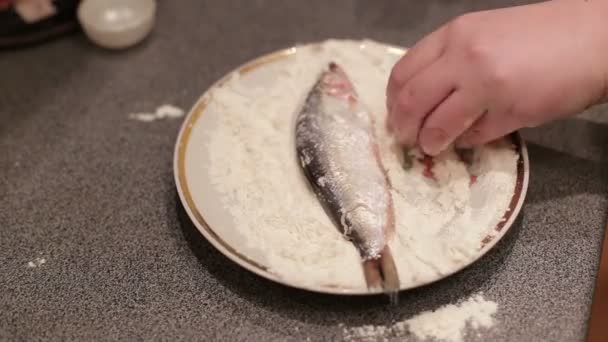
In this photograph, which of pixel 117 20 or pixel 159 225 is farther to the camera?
pixel 117 20

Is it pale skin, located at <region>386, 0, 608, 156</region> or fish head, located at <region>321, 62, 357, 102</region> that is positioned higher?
pale skin, located at <region>386, 0, 608, 156</region>

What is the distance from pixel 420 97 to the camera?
2.35ft

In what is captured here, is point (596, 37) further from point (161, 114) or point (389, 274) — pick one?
point (161, 114)

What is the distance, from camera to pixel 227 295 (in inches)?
27.5

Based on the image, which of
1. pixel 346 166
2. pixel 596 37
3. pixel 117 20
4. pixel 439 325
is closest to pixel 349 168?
pixel 346 166

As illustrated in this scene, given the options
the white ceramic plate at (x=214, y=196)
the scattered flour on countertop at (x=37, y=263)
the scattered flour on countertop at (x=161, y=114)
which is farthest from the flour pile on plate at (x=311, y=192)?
the scattered flour on countertop at (x=37, y=263)

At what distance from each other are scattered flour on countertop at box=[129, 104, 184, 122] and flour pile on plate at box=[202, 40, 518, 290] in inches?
4.6

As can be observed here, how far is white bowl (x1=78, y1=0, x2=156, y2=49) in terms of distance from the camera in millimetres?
1060

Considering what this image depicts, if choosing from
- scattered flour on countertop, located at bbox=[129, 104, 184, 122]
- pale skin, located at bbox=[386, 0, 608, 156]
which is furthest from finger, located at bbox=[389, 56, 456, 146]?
scattered flour on countertop, located at bbox=[129, 104, 184, 122]

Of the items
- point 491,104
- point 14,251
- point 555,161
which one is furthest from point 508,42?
point 14,251

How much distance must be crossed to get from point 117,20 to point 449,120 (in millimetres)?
684

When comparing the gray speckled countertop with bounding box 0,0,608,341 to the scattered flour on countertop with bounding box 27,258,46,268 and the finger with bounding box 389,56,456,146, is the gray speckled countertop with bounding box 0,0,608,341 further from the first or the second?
the finger with bounding box 389,56,456,146

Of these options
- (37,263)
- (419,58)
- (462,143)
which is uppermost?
(419,58)

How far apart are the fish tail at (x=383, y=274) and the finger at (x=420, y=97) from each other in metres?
0.18
